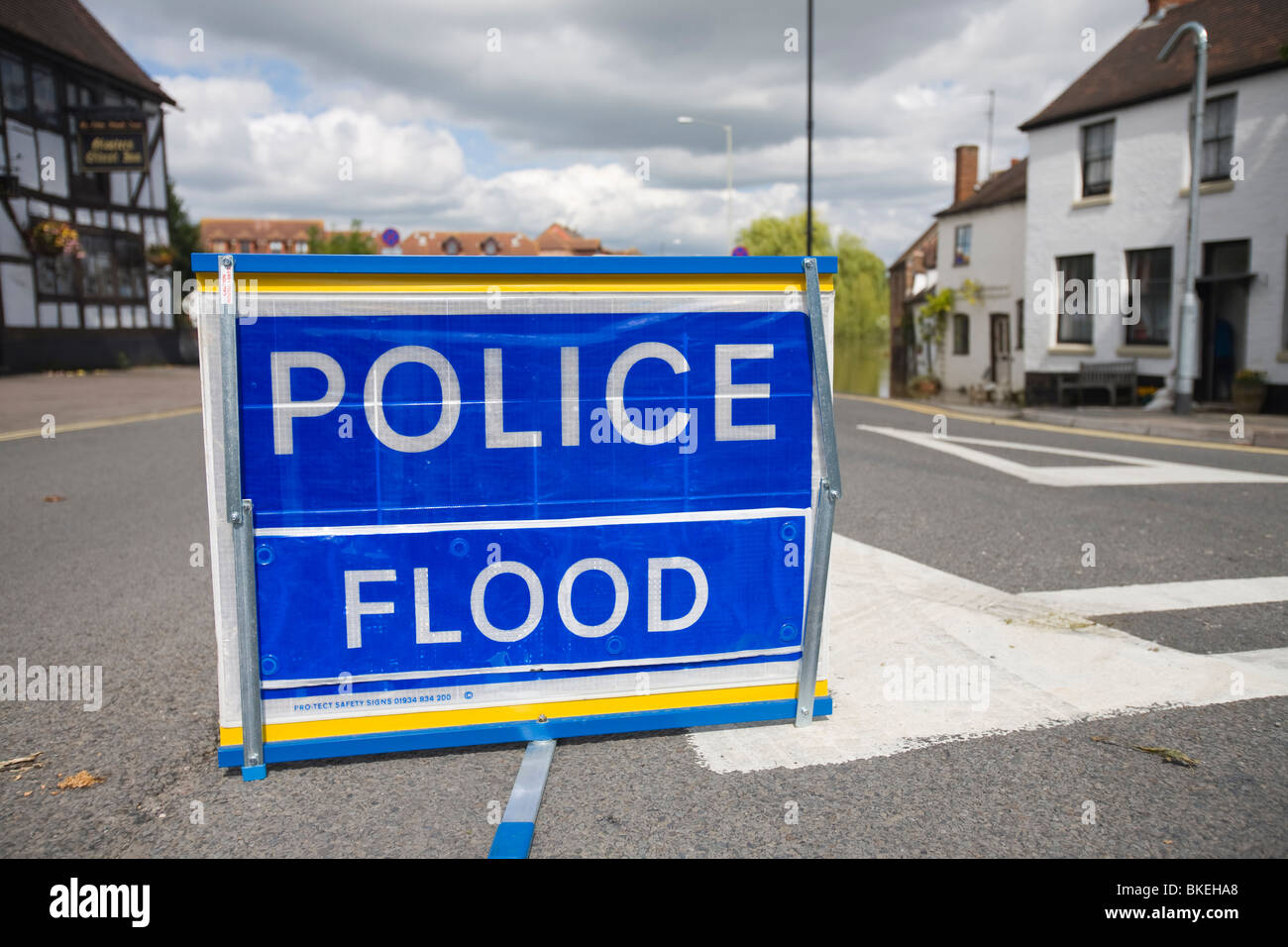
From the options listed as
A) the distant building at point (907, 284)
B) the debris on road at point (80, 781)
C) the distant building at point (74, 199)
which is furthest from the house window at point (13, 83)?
the distant building at point (907, 284)

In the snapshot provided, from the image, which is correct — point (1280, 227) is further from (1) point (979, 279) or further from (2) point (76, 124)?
(2) point (76, 124)

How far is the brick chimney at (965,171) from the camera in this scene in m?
37.9

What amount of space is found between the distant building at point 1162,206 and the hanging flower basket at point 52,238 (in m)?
26.4

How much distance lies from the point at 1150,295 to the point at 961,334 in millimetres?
12084

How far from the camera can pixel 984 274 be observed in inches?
1273

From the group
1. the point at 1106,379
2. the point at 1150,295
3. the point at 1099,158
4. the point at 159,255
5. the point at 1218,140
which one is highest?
the point at 1099,158

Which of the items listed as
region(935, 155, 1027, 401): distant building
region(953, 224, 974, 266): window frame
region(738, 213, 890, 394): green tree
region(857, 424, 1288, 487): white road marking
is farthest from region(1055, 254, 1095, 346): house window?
region(738, 213, 890, 394): green tree

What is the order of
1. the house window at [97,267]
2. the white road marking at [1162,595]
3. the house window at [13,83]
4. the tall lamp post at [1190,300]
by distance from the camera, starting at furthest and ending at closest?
the house window at [97,267] → the house window at [13,83] → the tall lamp post at [1190,300] → the white road marking at [1162,595]

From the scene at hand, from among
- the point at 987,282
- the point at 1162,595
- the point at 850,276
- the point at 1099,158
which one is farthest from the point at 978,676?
the point at 850,276

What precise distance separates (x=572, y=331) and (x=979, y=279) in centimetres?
3216

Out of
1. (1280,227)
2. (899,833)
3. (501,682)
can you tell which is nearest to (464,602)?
(501,682)

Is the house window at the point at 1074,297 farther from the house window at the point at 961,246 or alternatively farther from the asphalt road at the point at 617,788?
the asphalt road at the point at 617,788

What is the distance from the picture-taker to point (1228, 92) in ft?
64.3

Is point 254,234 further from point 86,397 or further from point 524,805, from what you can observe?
point 524,805
